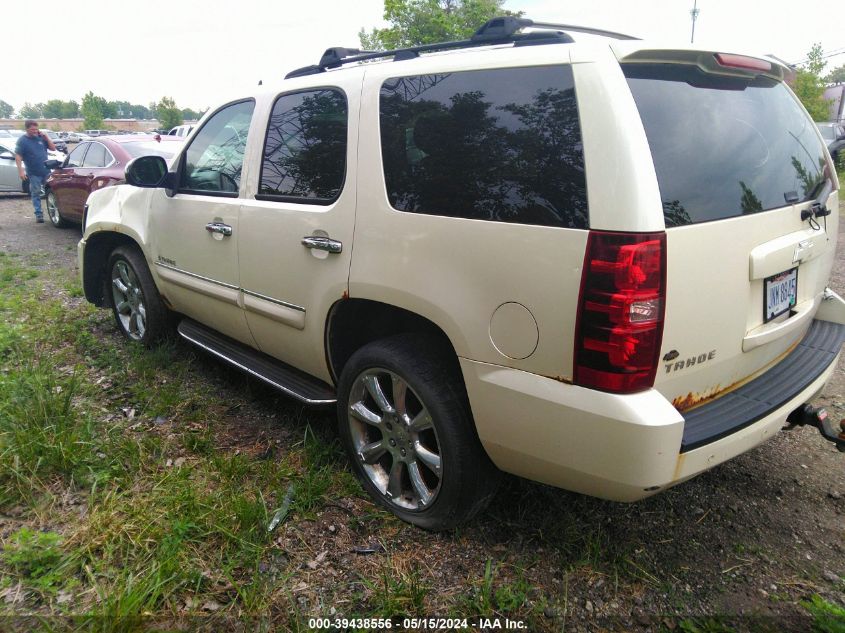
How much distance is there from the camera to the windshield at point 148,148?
8.08 meters

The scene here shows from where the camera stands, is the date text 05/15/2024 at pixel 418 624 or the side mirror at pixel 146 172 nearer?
the date text 05/15/2024 at pixel 418 624

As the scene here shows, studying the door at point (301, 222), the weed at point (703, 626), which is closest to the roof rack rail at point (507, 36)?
the door at point (301, 222)

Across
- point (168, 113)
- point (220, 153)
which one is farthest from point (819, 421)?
point (168, 113)

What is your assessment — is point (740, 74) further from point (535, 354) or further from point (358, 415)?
point (358, 415)

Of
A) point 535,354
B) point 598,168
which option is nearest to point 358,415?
point 535,354

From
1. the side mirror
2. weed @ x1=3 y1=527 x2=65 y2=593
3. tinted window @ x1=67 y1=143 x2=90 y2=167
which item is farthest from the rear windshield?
tinted window @ x1=67 y1=143 x2=90 y2=167

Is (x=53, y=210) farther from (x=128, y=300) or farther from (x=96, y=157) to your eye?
(x=128, y=300)

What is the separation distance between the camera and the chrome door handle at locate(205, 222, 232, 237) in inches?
131

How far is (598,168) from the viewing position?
6.09 feet

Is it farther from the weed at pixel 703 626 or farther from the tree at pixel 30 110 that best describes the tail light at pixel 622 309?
the tree at pixel 30 110

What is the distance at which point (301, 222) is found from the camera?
2.86m

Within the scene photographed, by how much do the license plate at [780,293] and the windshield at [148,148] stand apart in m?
7.53

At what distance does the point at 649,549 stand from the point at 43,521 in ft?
8.37

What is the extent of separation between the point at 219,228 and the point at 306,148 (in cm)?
77
